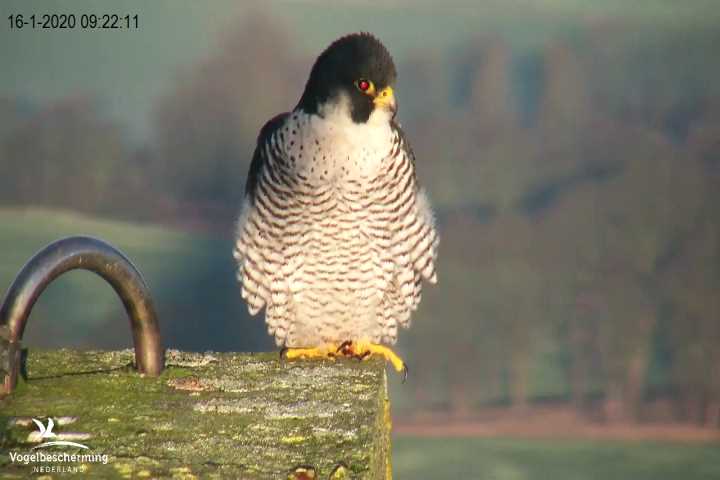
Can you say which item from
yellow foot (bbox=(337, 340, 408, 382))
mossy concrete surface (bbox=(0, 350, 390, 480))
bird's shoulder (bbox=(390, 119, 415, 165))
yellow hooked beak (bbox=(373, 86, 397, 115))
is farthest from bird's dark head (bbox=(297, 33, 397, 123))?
mossy concrete surface (bbox=(0, 350, 390, 480))

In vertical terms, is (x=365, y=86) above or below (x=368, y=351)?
above

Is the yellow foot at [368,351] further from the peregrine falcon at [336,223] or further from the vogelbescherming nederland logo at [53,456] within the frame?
the vogelbescherming nederland logo at [53,456]

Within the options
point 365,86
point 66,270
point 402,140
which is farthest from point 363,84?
point 66,270

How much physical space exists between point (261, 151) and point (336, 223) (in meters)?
0.53

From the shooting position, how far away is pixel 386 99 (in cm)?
504

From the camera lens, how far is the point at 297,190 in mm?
5293

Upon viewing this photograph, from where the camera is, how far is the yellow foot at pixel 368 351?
476 centimetres

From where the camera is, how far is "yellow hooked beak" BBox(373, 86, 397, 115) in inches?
198

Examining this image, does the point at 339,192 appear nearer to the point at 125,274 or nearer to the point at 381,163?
the point at 381,163

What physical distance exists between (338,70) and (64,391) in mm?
2481

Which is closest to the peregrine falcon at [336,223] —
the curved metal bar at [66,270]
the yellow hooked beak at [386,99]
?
the yellow hooked beak at [386,99]

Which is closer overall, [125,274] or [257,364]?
[125,274]

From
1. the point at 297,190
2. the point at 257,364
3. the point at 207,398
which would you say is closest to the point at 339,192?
the point at 297,190

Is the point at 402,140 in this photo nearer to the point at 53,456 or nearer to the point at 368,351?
the point at 368,351
